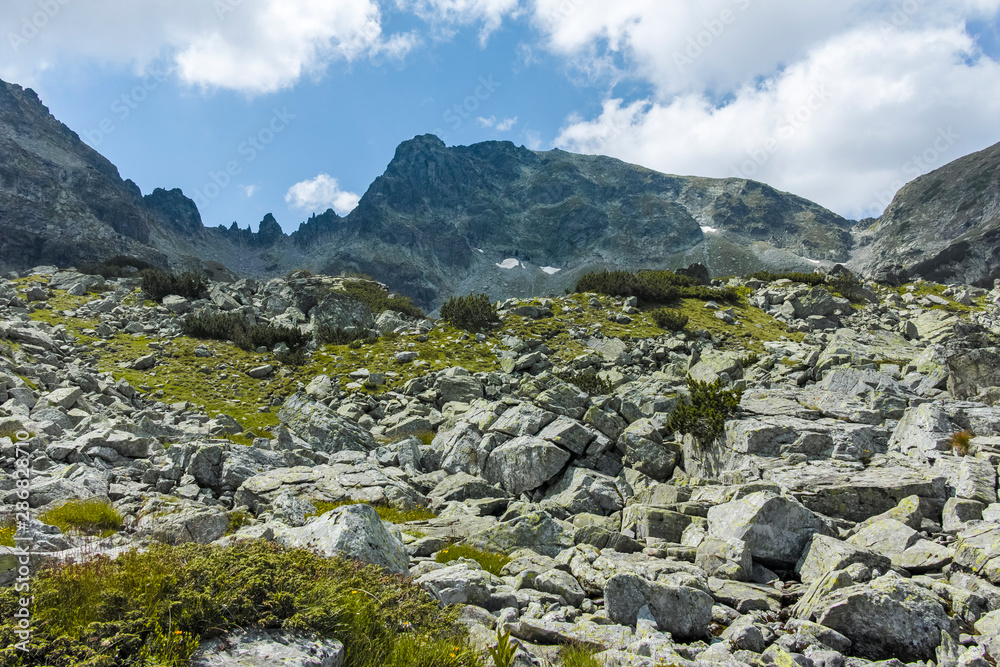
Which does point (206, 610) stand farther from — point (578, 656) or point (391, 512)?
point (391, 512)

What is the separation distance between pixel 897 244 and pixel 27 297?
242 metres

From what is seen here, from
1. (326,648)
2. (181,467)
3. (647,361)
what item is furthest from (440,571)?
(647,361)

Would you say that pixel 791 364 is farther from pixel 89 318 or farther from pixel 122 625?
pixel 89 318

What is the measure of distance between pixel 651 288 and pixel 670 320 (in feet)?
23.7

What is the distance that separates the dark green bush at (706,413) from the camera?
1393 cm

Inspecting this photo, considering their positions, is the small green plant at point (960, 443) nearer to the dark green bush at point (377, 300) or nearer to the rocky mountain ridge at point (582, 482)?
the rocky mountain ridge at point (582, 482)

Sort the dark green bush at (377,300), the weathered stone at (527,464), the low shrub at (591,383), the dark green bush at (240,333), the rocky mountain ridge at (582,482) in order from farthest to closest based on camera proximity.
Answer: the dark green bush at (377,300) → the dark green bush at (240,333) → the low shrub at (591,383) → the weathered stone at (527,464) → the rocky mountain ridge at (582,482)

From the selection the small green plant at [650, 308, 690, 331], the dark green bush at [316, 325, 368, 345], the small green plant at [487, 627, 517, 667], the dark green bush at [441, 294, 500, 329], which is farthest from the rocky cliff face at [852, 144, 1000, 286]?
the small green plant at [487, 627, 517, 667]

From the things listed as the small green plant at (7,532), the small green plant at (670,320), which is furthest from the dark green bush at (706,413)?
the small green plant at (670,320)

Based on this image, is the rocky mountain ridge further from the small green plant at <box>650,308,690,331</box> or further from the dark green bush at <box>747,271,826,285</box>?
the dark green bush at <box>747,271,826,285</box>

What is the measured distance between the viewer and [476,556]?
885 centimetres

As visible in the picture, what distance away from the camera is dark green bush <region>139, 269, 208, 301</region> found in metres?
38.7

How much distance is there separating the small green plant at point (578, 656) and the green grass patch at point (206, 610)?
962mm

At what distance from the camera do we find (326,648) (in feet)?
14.5
